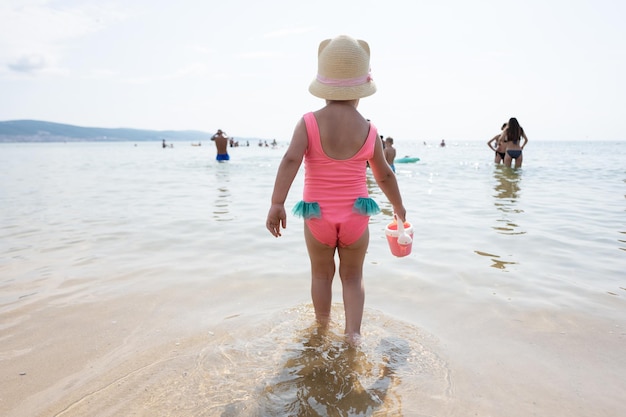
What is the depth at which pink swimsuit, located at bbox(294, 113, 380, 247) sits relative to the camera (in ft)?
8.42

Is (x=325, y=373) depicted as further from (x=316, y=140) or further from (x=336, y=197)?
(x=316, y=140)

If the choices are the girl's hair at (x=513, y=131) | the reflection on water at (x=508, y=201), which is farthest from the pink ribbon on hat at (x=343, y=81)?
the girl's hair at (x=513, y=131)

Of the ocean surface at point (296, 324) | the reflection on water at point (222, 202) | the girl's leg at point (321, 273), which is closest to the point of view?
the ocean surface at point (296, 324)

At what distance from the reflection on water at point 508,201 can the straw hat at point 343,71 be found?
400cm

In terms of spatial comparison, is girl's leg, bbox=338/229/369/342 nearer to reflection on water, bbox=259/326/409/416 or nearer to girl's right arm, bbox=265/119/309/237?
reflection on water, bbox=259/326/409/416

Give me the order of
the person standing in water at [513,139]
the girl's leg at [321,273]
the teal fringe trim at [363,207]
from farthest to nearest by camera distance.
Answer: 1. the person standing in water at [513,139]
2. the girl's leg at [321,273]
3. the teal fringe trim at [363,207]

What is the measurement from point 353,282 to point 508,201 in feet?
22.0

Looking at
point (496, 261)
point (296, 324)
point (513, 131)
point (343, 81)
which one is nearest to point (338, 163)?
point (343, 81)

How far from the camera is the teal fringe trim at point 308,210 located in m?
2.57

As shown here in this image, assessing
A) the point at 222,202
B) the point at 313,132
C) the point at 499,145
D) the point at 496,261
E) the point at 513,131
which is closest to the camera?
the point at 313,132

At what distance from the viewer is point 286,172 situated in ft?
8.23

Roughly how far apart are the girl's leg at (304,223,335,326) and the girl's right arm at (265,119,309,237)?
285mm

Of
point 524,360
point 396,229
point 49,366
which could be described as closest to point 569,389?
point 524,360

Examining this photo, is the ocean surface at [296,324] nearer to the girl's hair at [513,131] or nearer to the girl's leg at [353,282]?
the girl's leg at [353,282]
